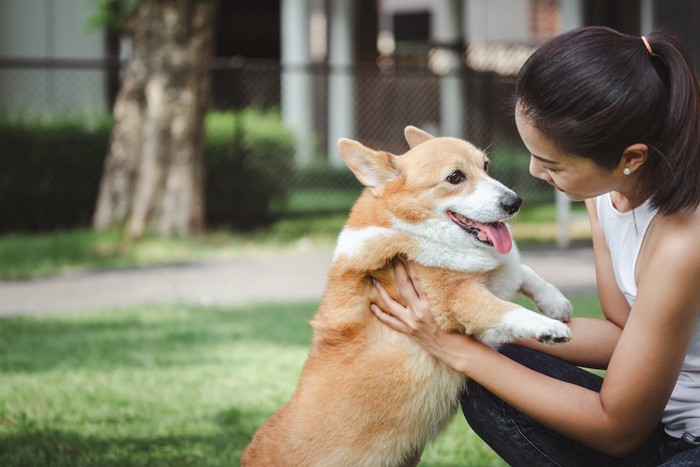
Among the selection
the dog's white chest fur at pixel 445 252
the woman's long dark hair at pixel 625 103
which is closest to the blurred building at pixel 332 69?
the dog's white chest fur at pixel 445 252

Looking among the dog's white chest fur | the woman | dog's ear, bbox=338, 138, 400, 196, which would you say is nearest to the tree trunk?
dog's ear, bbox=338, 138, 400, 196

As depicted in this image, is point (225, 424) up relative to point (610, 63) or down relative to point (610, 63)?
down

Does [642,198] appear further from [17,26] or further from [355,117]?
[17,26]

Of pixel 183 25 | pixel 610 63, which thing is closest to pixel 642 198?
pixel 610 63

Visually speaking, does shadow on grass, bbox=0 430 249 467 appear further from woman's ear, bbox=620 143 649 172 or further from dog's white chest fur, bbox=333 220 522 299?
woman's ear, bbox=620 143 649 172

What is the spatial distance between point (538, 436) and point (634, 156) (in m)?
0.82

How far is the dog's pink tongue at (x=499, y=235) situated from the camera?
8.86 ft

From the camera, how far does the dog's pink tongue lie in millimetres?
2701

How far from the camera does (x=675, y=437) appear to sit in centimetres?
235

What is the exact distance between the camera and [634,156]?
7.08ft

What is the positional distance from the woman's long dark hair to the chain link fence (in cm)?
741

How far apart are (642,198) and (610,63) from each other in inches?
15.5

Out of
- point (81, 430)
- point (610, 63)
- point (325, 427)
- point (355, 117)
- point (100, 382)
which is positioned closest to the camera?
point (610, 63)

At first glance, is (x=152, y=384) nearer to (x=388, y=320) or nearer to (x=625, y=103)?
(x=388, y=320)
